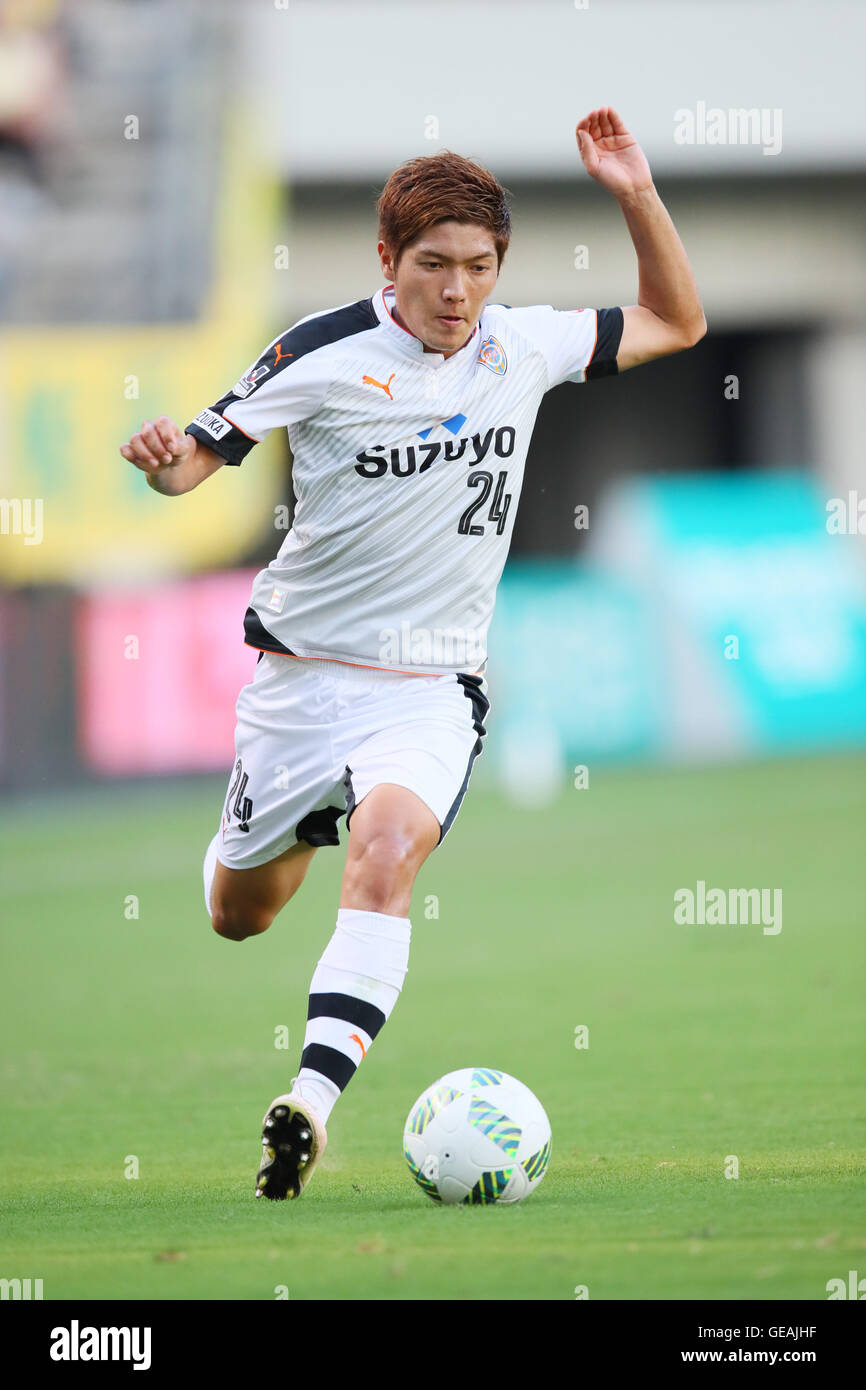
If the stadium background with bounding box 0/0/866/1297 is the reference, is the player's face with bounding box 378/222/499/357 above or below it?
below

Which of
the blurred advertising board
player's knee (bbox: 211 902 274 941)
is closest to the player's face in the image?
player's knee (bbox: 211 902 274 941)

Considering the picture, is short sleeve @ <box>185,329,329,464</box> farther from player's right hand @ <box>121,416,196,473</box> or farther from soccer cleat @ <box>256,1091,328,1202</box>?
soccer cleat @ <box>256,1091,328,1202</box>

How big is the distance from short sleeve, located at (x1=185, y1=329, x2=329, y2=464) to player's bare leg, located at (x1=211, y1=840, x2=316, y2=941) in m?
1.32

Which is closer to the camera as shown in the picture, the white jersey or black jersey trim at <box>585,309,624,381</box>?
the white jersey

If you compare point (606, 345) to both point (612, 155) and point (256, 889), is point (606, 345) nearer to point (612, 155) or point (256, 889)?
point (612, 155)

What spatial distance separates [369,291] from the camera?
27516 millimetres

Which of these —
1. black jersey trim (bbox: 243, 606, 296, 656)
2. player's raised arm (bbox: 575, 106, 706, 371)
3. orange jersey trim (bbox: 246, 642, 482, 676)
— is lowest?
orange jersey trim (bbox: 246, 642, 482, 676)

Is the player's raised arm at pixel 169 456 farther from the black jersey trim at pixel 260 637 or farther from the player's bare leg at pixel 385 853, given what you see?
the player's bare leg at pixel 385 853

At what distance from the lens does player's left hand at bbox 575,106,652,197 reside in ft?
18.0

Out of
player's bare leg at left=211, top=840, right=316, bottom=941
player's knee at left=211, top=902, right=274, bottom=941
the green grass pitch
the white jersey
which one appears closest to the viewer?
the green grass pitch

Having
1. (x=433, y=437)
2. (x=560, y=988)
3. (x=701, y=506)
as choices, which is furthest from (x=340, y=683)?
(x=701, y=506)

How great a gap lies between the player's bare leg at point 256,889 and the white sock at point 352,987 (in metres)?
0.84

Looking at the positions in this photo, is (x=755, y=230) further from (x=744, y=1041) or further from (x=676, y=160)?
(x=744, y=1041)
